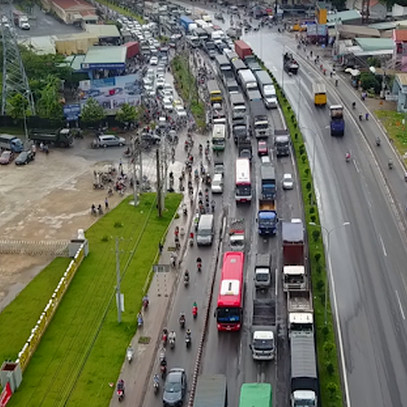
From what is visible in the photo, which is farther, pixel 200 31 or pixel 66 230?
pixel 200 31

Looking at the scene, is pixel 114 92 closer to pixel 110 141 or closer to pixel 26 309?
pixel 110 141

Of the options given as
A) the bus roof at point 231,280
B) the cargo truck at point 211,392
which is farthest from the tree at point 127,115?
the cargo truck at point 211,392

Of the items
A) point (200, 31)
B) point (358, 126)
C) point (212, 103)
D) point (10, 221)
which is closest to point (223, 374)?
point (10, 221)

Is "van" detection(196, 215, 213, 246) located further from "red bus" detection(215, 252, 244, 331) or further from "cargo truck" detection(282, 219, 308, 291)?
"red bus" detection(215, 252, 244, 331)

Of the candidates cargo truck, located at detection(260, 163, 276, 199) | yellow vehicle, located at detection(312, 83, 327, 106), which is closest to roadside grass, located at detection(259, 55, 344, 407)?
cargo truck, located at detection(260, 163, 276, 199)

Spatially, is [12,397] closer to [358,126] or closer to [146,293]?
[146,293]

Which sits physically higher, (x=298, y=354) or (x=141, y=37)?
(x=141, y=37)

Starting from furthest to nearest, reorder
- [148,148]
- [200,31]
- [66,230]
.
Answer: [200,31], [148,148], [66,230]
